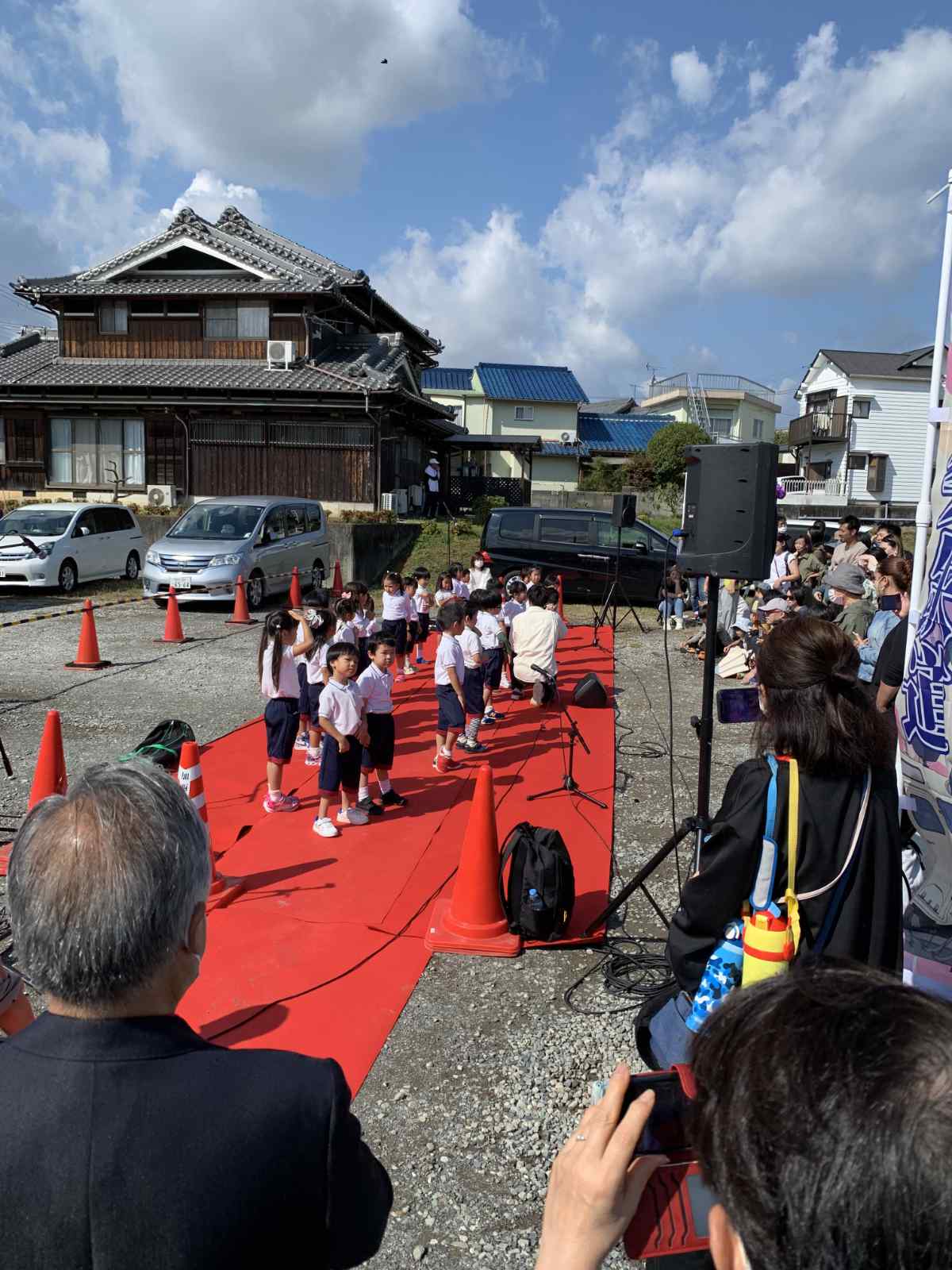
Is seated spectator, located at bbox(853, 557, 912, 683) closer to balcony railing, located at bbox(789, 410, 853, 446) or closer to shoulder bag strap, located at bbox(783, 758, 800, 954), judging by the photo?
shoulder bag strap, located at bbox(783, 758, 800, 954)

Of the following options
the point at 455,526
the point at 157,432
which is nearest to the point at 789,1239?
the point at 455,526

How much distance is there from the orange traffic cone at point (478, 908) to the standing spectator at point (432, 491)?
840 inches

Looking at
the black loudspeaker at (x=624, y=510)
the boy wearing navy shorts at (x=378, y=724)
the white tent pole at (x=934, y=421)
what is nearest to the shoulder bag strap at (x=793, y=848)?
the white tent pole at (x=934, y=421)

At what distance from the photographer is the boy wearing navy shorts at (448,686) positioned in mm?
6672

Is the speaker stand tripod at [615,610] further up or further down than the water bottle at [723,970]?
further down

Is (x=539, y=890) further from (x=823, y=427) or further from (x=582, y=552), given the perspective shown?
(x=823, y=427)

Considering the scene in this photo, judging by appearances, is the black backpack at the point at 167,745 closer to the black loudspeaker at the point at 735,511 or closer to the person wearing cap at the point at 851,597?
the black loudspeaker at the point at 735,511

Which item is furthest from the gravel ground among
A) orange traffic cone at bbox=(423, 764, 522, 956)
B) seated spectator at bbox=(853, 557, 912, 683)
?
seated spectator at bbox=(853, 557, 912, 683)

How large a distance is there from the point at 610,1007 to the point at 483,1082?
0.72 metres

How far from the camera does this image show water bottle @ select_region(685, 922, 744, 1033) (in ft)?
6.63

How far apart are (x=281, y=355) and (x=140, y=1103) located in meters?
22.7

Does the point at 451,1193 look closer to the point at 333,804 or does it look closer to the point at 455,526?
the point at 333,804

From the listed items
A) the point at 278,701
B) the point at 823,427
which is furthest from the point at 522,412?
the point at 278,701

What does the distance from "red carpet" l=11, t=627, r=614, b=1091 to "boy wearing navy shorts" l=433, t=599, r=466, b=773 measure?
0.19m
